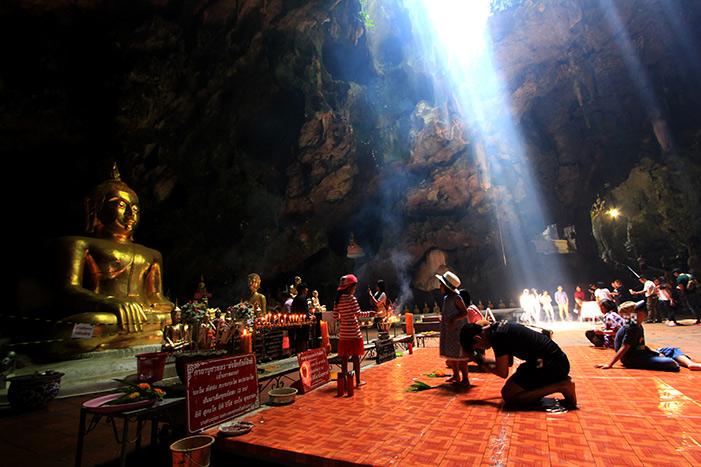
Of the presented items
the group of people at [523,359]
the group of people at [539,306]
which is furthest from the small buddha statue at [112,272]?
the group of people at [539,306]

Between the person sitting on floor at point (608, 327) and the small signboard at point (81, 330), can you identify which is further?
the person sitting on floor at point (608, 327)

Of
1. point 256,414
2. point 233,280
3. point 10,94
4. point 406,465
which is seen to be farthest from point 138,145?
point 406,465

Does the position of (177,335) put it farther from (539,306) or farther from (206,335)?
(539,306)

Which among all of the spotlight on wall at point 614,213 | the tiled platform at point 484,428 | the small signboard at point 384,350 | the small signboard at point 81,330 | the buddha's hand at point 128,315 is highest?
the spotlight on wall at point 614,213

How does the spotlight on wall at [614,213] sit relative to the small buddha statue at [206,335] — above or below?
above

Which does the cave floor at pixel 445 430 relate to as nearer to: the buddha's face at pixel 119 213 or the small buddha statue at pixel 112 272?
the small buddha statue at pixel 112 272

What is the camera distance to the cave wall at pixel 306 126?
36.0 ft

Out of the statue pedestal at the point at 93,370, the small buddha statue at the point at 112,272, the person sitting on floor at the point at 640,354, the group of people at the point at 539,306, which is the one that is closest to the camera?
the person sitting on floor at the point at 640,354

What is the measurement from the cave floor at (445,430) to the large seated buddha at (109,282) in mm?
3072

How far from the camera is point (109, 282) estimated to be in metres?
9.28

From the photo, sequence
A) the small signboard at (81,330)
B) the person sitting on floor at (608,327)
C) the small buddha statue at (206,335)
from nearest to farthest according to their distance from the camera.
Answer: the small signboard at (81,330), the small buddha statue at (206,335), the person sitting on floor at (608,327)

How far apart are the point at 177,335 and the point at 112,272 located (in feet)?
16.8

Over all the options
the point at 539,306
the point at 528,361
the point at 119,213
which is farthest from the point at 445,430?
the point at 539,306

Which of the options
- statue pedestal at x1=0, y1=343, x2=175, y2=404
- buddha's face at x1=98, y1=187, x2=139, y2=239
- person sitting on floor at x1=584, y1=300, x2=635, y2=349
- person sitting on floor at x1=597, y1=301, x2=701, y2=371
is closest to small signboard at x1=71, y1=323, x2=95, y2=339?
statue pedestal at x1=0, y1=343, x2=175, y2=404
